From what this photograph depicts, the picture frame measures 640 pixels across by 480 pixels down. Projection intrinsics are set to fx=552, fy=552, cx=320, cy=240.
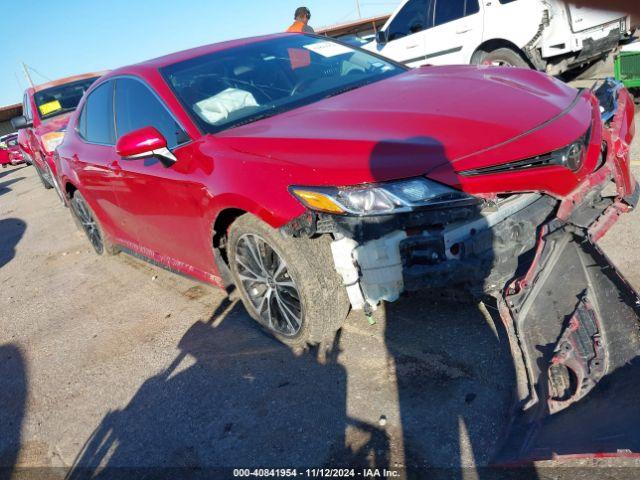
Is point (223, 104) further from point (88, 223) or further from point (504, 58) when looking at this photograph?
point (504, 58)

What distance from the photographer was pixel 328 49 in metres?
3.99

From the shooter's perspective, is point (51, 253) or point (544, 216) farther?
point (51, 253)

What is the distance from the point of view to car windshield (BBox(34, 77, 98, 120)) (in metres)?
9.02

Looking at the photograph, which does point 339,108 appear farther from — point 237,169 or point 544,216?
point 544,216

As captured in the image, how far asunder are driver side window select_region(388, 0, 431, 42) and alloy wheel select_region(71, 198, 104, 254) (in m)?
5.66

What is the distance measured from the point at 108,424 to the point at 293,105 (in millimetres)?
2051

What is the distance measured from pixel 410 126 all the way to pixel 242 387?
160 centimetres

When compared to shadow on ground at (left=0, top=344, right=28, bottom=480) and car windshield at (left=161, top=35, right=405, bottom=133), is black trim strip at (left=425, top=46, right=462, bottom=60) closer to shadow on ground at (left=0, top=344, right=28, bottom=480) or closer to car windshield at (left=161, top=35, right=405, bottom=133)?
car windshield at (left=161, top=35, right=405, bottom=133)

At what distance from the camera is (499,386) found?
2480 mm

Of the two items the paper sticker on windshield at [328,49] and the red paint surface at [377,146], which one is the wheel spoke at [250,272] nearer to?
the red paint surface at [377,146]

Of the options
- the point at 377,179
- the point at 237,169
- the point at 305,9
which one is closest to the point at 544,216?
the point at 377,179

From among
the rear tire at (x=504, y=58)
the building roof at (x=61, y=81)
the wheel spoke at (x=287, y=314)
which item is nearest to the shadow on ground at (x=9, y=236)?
the building roof at (x=61, y=81)

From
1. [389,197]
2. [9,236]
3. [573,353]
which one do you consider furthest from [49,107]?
[573,353]

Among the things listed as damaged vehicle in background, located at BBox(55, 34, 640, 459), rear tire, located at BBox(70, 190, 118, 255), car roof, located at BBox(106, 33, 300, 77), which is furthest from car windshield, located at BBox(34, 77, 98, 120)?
damaged vehicle in background, located at BBox(55, 34, 640, 459)
